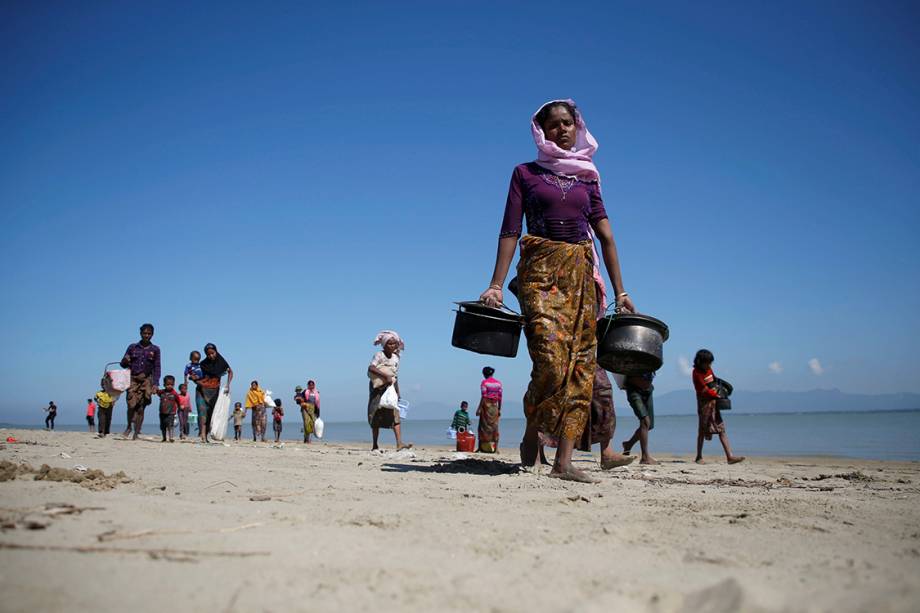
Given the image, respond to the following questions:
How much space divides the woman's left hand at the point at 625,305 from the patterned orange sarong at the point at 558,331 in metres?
0.26

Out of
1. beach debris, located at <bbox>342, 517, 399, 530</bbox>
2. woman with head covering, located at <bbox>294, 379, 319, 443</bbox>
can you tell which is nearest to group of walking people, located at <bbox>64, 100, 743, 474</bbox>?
beach debris, located at <bbox>342, 517, 399, 530</bbox>

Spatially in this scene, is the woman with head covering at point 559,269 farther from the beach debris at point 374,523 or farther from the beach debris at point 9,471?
the beach debris at point 9,471

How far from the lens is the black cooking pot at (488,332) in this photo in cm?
405

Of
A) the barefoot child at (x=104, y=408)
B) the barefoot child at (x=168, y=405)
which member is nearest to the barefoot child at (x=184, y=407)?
the barefoot child at (x=168, y=405)

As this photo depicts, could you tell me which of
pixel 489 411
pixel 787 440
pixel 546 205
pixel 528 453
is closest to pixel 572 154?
pixel 546 205

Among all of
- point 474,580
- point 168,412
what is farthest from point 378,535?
point 168,412

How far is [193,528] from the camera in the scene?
200cm

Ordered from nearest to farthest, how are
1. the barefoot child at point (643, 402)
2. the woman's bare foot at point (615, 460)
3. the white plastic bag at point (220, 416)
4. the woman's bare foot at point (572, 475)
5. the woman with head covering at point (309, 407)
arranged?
the woman's bare foot at point (572, 475)
the woman's bare foot at point (615, 460)
the barefoot child at point (643, 402)
the white plastic bag at point (220, 416)
the woman with head covering at point (309, 407)

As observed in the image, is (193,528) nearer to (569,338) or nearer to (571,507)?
(571,507)

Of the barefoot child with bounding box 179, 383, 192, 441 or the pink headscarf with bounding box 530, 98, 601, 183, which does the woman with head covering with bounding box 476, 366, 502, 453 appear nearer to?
the pink headscarf with bounding box 530, 98, 601, 183

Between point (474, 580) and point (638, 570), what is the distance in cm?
52

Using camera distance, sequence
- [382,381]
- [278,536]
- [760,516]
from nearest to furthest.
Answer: [278,536], [760,516], [382,381]

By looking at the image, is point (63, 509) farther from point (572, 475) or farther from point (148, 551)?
point (572, 475)

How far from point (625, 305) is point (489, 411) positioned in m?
6.68
